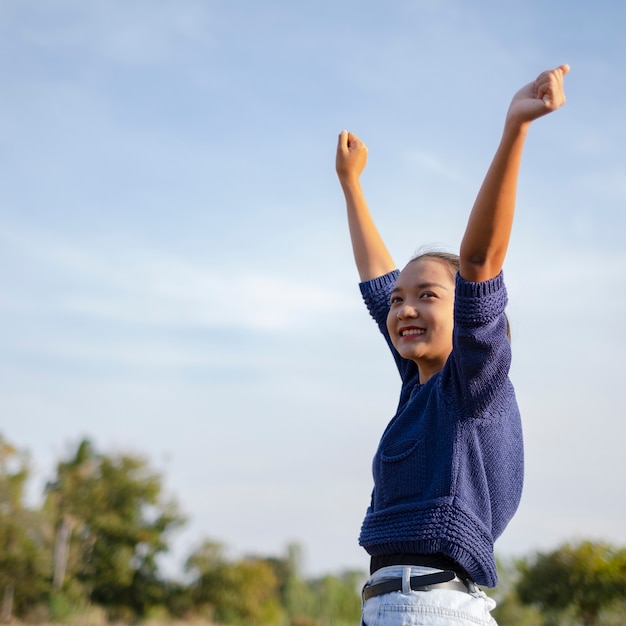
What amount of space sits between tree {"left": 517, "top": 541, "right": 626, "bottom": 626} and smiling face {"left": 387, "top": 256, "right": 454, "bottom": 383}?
49.9 feet

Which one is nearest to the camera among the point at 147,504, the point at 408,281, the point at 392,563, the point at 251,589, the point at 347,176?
the point at 392,563

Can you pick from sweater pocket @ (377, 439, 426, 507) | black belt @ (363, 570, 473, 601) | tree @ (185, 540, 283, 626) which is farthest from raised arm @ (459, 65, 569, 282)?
tree @ (185, 540, 283, 626)

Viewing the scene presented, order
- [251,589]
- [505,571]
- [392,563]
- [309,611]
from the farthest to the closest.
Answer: [251,589]
[309,611]
[505,571]
[392,563]

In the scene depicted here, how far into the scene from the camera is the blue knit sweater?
2.25m

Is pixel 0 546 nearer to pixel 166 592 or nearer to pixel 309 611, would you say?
pixel 166 592

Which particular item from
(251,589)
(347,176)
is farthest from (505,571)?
(347,176)

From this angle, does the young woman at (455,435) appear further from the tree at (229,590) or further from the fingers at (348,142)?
the tree at (229,590)

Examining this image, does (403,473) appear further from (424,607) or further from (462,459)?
(424,607)

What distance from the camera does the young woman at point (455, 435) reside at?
2.15m

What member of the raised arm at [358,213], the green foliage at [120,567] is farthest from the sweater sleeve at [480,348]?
the green foliage at [120,567]

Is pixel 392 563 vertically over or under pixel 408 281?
under

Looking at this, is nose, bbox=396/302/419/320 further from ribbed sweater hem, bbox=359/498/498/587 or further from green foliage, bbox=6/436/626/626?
green foliage, bbox=6/436/626/626

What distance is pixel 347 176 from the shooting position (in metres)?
3.43

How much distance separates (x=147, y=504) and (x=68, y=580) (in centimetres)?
304
